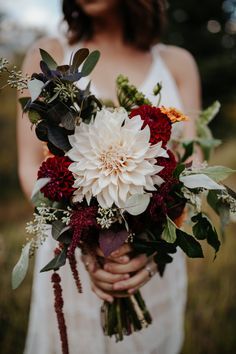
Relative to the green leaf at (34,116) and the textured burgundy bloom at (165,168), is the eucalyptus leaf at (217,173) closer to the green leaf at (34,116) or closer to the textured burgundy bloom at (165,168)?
the textured burgundy bloom at (165,168)

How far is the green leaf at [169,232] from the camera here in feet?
3.40

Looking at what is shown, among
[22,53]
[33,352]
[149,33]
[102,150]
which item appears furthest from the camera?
[22,53]

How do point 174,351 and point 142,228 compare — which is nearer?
point 142,228

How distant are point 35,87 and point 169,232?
473mm

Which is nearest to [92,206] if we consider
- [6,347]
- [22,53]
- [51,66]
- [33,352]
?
[51,66]

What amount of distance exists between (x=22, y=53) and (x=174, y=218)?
698 centimetres

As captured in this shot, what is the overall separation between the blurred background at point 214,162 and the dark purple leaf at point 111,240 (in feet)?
3.17

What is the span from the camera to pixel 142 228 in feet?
3.74

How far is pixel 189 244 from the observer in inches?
42.1

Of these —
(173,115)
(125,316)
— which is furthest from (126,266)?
(173,115)

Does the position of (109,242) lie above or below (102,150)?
below

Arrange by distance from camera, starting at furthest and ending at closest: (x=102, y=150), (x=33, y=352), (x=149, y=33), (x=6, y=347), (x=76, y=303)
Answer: (x=6, y=347) < (x=149, y=33) < (x=33, y=352) < (x=76, y=303) < (x=102, y=150)

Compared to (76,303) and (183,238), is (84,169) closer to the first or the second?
(183,238)

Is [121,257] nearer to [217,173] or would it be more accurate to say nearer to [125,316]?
[125,316]
